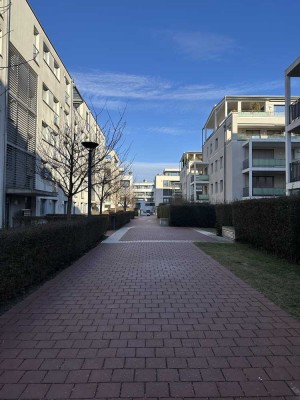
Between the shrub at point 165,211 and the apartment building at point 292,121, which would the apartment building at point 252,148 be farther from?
the apartment building at point 292,121

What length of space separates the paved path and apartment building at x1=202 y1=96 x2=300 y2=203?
32490mm

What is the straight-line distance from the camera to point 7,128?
20.4m

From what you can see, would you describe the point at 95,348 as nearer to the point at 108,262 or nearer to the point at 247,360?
the point at 247,360

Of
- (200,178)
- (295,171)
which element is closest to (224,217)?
(295,171)

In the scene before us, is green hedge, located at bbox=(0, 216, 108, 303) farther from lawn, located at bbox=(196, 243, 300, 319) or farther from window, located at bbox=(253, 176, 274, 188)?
window, located at bbox=(253, 176, 274, 188)

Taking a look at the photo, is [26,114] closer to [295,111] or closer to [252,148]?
[295,111]

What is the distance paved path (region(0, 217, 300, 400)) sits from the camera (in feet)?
10.3

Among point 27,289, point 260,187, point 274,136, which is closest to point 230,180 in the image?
point 260,187

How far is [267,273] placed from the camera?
8.48 metres

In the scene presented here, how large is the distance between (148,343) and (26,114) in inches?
880

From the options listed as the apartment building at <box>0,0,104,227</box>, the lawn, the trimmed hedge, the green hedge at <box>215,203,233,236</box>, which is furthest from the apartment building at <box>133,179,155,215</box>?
the lawn

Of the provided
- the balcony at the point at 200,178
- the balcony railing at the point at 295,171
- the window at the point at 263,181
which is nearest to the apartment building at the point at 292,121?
the balcony railing at the point at 295,171

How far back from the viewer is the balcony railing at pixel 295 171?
66.6 ft

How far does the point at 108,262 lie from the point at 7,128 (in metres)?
13.4
